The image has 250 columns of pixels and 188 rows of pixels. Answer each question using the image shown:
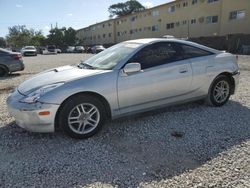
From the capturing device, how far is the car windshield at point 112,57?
14.7 ft

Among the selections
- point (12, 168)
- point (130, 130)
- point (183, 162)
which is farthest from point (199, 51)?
point (12, 168)

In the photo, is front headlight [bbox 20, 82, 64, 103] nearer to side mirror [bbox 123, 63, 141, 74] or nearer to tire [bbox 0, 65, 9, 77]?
side mirror [bbox 123, 63, 141, 74]

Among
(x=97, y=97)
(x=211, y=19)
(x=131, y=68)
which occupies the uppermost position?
(x=211, y=19)

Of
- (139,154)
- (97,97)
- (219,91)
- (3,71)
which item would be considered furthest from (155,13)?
(139,154)

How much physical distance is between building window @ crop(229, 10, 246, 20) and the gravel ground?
2766 cm

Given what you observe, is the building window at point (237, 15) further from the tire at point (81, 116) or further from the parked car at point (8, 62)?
the tire at point (81, 116)

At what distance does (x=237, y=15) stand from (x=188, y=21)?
31.0 feet

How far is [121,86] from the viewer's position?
13.7ft

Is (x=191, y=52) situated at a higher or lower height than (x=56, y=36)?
lower

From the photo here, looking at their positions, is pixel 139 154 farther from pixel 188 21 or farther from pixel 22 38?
pixel 22 38

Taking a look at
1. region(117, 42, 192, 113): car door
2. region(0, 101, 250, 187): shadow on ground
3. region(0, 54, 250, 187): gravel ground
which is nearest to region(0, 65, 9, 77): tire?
region(0, 54, 250, 187): gravel ground

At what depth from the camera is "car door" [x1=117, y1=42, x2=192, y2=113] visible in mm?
4268

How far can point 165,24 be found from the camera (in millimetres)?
Answer: 43188

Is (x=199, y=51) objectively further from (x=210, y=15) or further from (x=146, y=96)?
(x=210, y=15)
